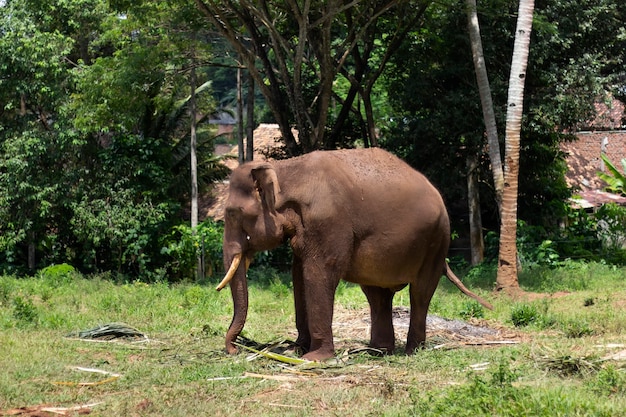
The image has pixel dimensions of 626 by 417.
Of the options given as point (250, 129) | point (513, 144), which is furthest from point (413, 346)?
point (250, 129)

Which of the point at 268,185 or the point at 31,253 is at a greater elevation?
the point at 268,185

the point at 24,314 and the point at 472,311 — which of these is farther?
the point at 472,311

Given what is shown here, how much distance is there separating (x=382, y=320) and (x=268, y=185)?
2172mm

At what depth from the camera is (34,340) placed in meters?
10.8

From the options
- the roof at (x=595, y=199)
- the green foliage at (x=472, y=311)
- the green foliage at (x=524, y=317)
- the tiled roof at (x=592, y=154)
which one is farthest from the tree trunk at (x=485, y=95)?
the tiled roof at (x=592, y=154)

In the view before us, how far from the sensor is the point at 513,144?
1662 cm

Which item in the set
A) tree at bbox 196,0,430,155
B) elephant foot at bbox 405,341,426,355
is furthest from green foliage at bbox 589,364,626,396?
tree at bbox 196,0,430,155

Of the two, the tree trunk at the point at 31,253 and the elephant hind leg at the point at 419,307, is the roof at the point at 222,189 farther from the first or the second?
the elephant hind leg at the point at 419,307

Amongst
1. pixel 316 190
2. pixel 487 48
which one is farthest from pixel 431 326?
pixel 487 48

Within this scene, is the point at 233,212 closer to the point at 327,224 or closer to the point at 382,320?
the point at 327,224

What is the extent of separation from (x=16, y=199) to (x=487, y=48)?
482 inches

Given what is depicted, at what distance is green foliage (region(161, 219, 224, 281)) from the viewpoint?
22156mm

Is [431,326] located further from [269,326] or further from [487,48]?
[487,48]

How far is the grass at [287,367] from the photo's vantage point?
708cm
